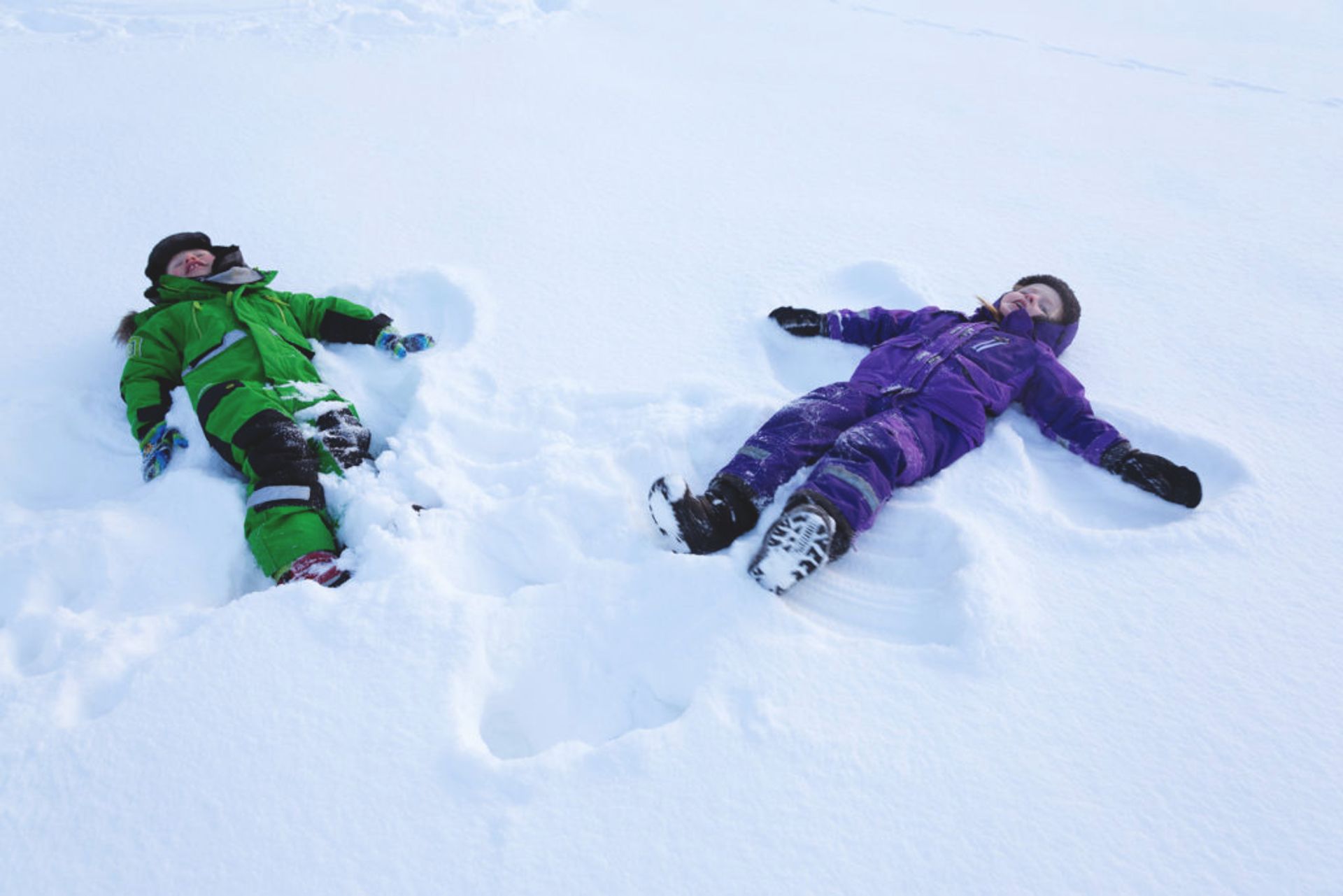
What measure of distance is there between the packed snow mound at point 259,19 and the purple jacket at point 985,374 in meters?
3.76

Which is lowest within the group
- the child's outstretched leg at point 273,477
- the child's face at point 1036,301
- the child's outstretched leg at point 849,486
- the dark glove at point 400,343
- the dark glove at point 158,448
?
the dark glove at point 158,448

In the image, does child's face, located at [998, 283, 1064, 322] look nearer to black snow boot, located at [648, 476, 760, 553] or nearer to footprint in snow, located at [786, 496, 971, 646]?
footprint in snow, located at [786, 496, 971, 646]

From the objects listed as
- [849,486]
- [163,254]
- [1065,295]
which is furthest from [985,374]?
[163,254]

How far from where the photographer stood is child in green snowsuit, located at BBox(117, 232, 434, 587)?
1864 millimetres

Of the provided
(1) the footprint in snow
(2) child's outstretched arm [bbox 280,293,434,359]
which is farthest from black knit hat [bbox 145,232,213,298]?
(1) the footprint in snow

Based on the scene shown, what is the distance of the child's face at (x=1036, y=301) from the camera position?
2514 millimetres

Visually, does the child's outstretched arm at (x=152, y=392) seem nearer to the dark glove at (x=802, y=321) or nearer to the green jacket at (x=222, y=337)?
the green jacket at (x=222, y=337)

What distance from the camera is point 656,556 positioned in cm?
175

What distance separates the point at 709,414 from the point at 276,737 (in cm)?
135

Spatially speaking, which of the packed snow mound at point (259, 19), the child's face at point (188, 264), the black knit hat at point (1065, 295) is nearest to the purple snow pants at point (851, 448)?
the black knit hat at point (1065, 295)

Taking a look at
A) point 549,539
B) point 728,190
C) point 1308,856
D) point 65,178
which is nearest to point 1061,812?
point 1308,856

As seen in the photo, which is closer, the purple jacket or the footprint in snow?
the footprint in snow

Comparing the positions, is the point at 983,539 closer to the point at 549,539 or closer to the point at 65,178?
the point at 549,539

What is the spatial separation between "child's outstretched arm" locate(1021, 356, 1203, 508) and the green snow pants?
1.99 m
